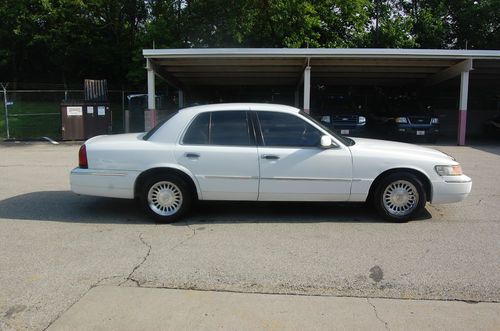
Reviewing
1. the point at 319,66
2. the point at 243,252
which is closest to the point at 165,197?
the point at 243,252

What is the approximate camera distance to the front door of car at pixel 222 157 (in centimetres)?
653

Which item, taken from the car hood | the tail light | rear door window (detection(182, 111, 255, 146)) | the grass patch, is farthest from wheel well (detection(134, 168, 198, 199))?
the grass patch

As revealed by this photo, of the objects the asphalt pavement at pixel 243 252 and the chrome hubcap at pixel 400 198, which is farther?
the chrome hubcap at pixel 400 198

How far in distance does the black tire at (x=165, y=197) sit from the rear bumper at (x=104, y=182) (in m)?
0.21

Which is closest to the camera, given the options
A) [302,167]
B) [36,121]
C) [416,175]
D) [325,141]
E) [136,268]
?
[136,268]

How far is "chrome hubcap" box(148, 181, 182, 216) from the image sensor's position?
6.61m

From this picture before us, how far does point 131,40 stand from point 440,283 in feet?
120

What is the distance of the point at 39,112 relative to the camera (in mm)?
29547

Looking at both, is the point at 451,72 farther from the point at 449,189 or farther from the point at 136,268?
the point at 136,268

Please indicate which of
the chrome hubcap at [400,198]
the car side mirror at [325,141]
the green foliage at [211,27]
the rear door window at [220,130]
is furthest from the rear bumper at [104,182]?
the green foliage at [211,27]

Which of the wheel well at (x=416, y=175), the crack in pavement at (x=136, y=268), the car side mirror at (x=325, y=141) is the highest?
the car side mirror at (x=325, y=141)

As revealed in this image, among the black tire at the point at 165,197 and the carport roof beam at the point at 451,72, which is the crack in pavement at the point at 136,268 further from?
the carport roof beam at the point at 451,72

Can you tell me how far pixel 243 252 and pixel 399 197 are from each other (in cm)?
250

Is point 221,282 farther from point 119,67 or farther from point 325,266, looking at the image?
point 119,67
